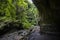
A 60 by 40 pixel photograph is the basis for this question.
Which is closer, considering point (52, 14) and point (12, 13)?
point (52, 14)

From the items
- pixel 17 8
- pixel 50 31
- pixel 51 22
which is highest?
pixel 17 8

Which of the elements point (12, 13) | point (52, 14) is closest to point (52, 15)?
point (52, 14)

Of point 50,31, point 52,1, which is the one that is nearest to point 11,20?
point 50,31

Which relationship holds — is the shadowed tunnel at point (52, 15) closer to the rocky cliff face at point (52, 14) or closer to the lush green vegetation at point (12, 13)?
the rocky cliff face at point (52, 14)

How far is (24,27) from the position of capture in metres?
14.1

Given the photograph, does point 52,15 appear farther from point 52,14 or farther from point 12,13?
point 12,13

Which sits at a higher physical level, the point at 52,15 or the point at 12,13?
the point at 12,13

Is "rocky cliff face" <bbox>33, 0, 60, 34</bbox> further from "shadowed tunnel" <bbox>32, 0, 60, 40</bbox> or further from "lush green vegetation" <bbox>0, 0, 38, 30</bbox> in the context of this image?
"lush green vegetation" <bbox>0, 0, 38, 30</bbox>

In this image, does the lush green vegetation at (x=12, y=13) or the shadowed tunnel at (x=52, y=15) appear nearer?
the shadowed tunnel at (x=52, y=15)

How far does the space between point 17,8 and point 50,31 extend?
6.18 m

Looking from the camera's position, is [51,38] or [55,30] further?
[51,38]

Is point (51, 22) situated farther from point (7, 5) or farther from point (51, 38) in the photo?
point (7, 5)

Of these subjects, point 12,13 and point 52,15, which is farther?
point 12,13

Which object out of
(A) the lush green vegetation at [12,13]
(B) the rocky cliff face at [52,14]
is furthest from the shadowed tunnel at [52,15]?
(A) the lush green vegetation at [12,13]
